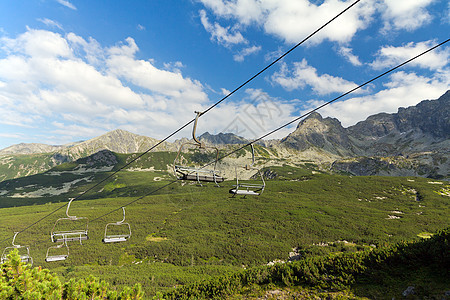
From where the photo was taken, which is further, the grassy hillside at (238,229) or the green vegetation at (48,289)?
the grassy hillside at (238,229)

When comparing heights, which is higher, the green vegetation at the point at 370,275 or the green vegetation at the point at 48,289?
the green vegetation at the point at 48,289

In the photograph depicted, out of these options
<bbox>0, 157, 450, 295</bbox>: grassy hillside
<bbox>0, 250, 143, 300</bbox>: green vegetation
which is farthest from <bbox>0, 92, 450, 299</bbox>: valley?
<bbox>0, 250, 143, 300</bbox>: green vegetation

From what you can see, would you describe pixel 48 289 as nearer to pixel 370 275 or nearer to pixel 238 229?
pixel 370 275

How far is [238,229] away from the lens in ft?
212

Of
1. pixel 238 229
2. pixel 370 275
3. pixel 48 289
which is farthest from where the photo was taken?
pixel 238 229

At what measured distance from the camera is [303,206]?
284ft

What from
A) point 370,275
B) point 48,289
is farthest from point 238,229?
point 48,289

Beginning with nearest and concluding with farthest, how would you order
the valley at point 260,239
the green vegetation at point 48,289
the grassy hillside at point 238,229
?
the green vegetation at point 48,289, the valley at point 260,239, the grassy hillside at point 238,229

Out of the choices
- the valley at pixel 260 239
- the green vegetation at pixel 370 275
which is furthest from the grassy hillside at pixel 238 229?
the green vegetation at pixel 370 275

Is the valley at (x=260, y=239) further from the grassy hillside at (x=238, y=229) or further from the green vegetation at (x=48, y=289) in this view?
the green vegetation at (x=48, y=289)

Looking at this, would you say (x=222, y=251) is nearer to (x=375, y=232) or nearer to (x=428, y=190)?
(x=375, y=232)

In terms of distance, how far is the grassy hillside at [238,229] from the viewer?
4225 cm

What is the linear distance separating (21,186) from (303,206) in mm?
247101

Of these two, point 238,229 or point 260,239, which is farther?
point 238,229
